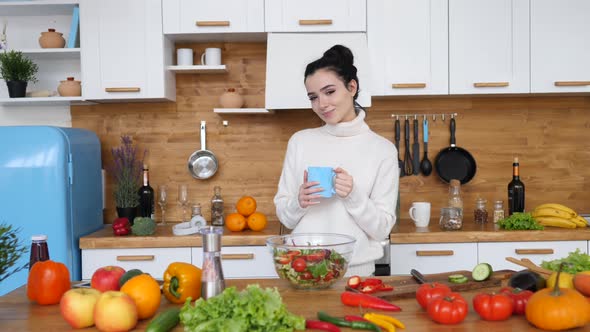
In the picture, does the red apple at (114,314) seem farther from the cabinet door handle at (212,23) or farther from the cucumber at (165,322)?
the cabinet door handle at (212,23)

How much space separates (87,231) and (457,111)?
2323mm

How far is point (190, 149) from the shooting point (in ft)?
12.3

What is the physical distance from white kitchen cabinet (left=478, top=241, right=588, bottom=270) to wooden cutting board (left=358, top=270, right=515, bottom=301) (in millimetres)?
1393

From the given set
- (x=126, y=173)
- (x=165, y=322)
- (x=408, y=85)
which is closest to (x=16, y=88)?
(x=126, y=173)

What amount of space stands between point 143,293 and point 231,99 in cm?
223

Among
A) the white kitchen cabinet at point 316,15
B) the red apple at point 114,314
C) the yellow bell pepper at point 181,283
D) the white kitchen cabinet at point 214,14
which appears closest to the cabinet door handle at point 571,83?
the white kitchen cabinet at point 316,15

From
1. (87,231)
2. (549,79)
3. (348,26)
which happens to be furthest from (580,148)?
(87,231)

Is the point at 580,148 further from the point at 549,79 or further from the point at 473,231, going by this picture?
the point at 473,231

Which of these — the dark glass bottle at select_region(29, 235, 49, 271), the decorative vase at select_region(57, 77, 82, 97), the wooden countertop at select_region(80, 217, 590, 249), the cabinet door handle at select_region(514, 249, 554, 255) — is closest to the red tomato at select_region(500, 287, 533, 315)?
the dark glass bottle at select_region(29, 235, 49, 271)

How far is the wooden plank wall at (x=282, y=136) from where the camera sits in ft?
12.2

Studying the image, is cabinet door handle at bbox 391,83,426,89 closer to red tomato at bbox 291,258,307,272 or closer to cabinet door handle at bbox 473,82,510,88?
cabinet door handle at bbox 473,82,510,88

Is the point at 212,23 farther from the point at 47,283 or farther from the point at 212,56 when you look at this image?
the point at 47,283

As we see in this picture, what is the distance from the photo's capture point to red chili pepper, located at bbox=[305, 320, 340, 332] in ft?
4.25

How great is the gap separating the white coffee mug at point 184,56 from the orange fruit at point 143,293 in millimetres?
2292
